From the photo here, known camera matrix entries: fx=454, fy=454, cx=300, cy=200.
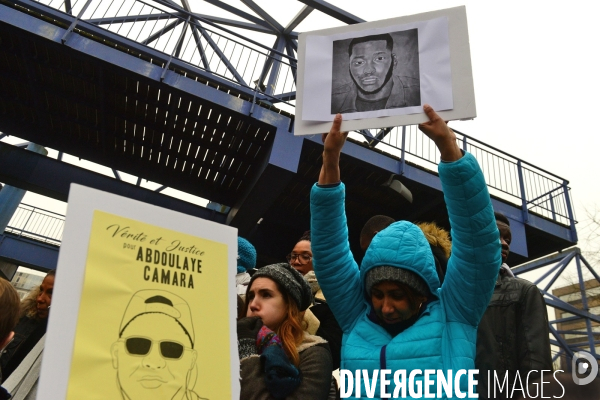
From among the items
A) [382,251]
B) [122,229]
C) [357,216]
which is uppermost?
[357,216]

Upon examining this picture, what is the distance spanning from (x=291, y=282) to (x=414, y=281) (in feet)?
2.02

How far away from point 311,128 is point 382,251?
0.61m

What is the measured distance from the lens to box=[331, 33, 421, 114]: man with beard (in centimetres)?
189

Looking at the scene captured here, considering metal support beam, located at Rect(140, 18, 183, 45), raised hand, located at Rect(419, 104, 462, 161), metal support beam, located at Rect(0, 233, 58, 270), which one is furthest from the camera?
metal support beam, located at Rect(0, 233, 58, 270)

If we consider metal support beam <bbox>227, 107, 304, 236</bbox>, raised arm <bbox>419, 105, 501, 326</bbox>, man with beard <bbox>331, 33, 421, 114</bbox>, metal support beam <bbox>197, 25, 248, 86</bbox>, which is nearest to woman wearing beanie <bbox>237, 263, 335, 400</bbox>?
raised arm <bbox>419, 105, 501, 326</bbox>

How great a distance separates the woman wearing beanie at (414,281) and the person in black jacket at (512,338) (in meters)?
0.55

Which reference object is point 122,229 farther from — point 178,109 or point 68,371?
point 178,109

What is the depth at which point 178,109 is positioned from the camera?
6910 millimetres

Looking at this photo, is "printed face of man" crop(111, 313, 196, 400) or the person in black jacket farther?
the person in black jacket

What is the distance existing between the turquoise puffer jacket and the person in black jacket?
0.52m

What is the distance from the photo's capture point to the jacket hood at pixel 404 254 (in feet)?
6.22

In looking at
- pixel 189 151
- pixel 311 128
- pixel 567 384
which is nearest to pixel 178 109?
pixel 189 151

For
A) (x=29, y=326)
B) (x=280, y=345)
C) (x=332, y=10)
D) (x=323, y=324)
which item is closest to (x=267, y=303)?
(x=280, y=345)

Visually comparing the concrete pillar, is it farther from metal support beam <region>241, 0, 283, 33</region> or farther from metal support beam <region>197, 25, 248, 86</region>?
metal support beam <region>241, 0, 283, 33</region>
